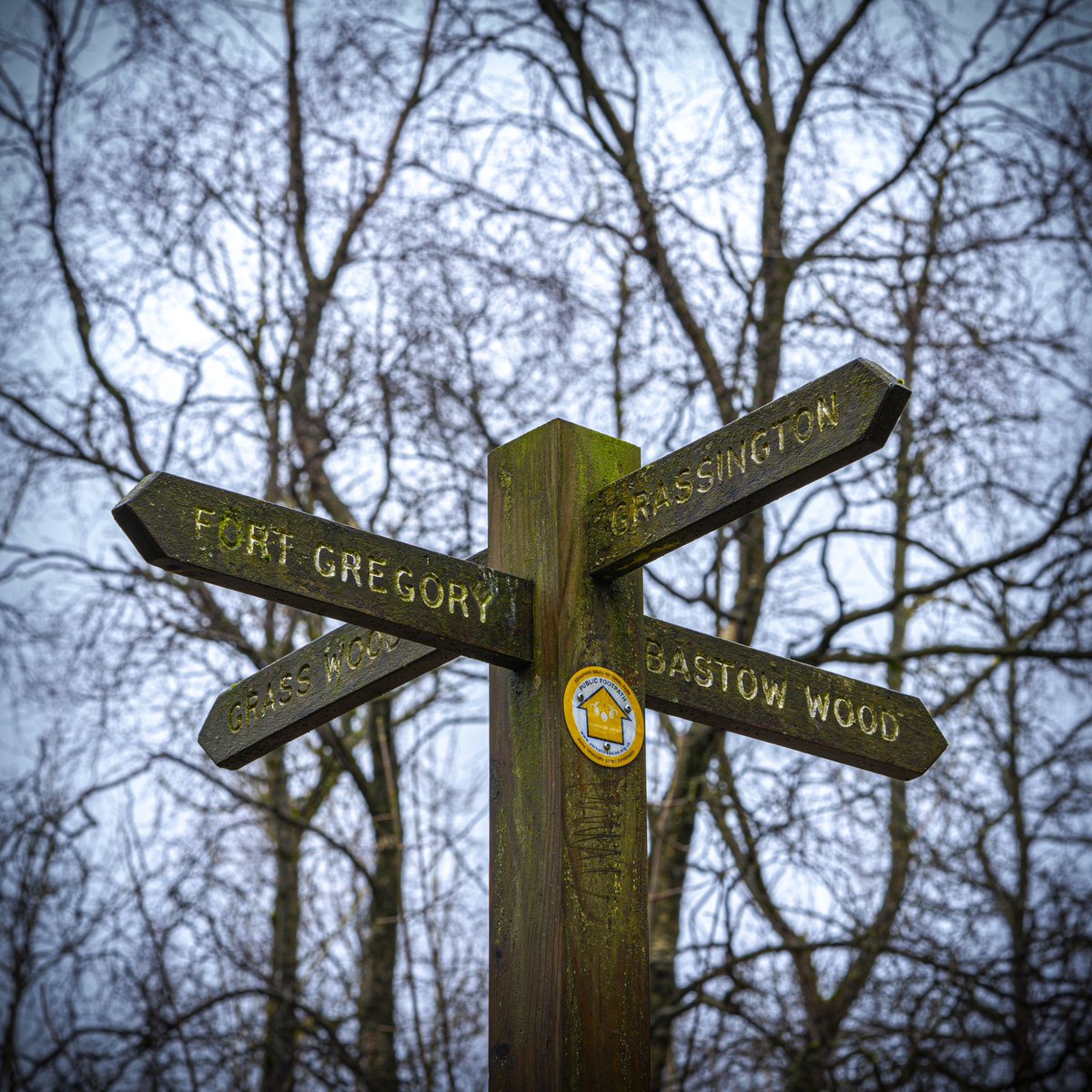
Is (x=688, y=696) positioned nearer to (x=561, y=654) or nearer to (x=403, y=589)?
(x=561, y=654)

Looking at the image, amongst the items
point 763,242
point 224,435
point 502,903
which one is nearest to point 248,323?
point 224,435

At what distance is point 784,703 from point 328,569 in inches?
36.5

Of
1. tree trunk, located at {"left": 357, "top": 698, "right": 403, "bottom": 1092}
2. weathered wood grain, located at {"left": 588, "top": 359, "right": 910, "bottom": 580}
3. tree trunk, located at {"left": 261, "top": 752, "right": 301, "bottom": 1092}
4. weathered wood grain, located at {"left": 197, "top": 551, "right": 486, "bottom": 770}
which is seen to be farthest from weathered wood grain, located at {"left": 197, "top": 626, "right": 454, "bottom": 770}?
tree trunk, located at {"left": 357, "top": 698, "right": 403, "bottom": 1092}

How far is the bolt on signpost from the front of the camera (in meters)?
2.35

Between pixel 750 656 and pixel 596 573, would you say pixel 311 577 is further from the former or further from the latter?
pixel 750 656

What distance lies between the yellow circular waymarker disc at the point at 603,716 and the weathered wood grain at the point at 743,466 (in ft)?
0.65

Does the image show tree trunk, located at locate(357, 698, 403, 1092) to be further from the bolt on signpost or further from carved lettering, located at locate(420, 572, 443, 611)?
carved lettering, located at locate(420, 572, 443, 611)

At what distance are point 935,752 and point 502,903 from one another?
3.30 feet

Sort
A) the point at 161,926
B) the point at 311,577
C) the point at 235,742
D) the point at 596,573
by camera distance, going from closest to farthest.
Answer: the point at 311,577 → the point at 596,573 → the point at 235,742 → the point at 161,926

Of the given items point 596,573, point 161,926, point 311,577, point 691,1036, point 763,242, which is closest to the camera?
point 311,577

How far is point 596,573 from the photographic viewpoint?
2.64 meters

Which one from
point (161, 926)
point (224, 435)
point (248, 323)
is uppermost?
point (248, 323)

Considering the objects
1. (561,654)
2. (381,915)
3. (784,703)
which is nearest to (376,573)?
(561,654)

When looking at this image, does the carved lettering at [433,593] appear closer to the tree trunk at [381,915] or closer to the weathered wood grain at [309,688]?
the weathered wood grain at [309,688]
